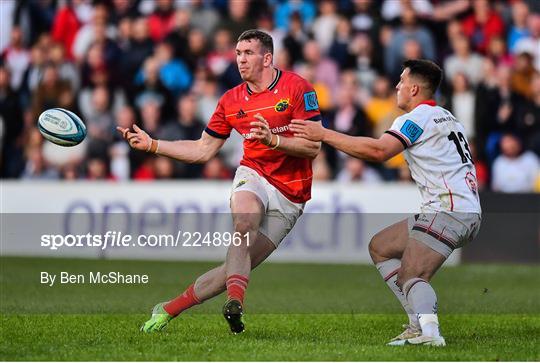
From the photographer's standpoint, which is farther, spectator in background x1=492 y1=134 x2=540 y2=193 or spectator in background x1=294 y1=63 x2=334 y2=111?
→ spectator in background x1=294 y1=63 x2=334 y2=111

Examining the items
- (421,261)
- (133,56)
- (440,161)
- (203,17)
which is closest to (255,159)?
(440,161)

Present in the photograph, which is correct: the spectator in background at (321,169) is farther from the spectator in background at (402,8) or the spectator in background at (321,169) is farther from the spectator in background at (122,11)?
the spectator in background at (122,11)

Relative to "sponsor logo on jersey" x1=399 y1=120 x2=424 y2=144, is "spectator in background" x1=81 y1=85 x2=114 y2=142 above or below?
below

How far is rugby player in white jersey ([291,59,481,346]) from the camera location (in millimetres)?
9211

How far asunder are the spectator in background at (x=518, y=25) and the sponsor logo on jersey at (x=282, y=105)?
37.6 ft

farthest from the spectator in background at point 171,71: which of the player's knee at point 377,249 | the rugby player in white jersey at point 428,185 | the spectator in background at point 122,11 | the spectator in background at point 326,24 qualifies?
the rugby player in white jersey at point 428,185

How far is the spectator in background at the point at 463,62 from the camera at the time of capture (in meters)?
20.5

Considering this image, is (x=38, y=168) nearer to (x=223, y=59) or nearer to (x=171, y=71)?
(x=171, y=71)

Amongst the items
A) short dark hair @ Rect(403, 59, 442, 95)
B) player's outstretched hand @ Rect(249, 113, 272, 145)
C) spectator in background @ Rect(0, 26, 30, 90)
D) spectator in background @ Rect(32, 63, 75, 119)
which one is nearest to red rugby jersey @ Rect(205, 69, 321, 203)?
player's outstretched hand @ Rect(249, 113, 272, 145)

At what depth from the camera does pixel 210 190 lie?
751 inches

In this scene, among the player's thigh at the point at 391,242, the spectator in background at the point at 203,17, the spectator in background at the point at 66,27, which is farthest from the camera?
the spectator in background at the point at 66,27

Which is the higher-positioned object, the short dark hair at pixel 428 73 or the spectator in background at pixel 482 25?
the spectator in background at pixel 482 25

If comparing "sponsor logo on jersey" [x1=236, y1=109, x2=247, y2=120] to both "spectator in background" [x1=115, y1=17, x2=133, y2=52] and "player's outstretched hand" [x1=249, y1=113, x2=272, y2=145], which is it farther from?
"spectator in background" [x1=115, y1=17, x2=133, y2=52]

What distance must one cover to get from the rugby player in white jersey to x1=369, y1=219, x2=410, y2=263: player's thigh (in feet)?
0.36
